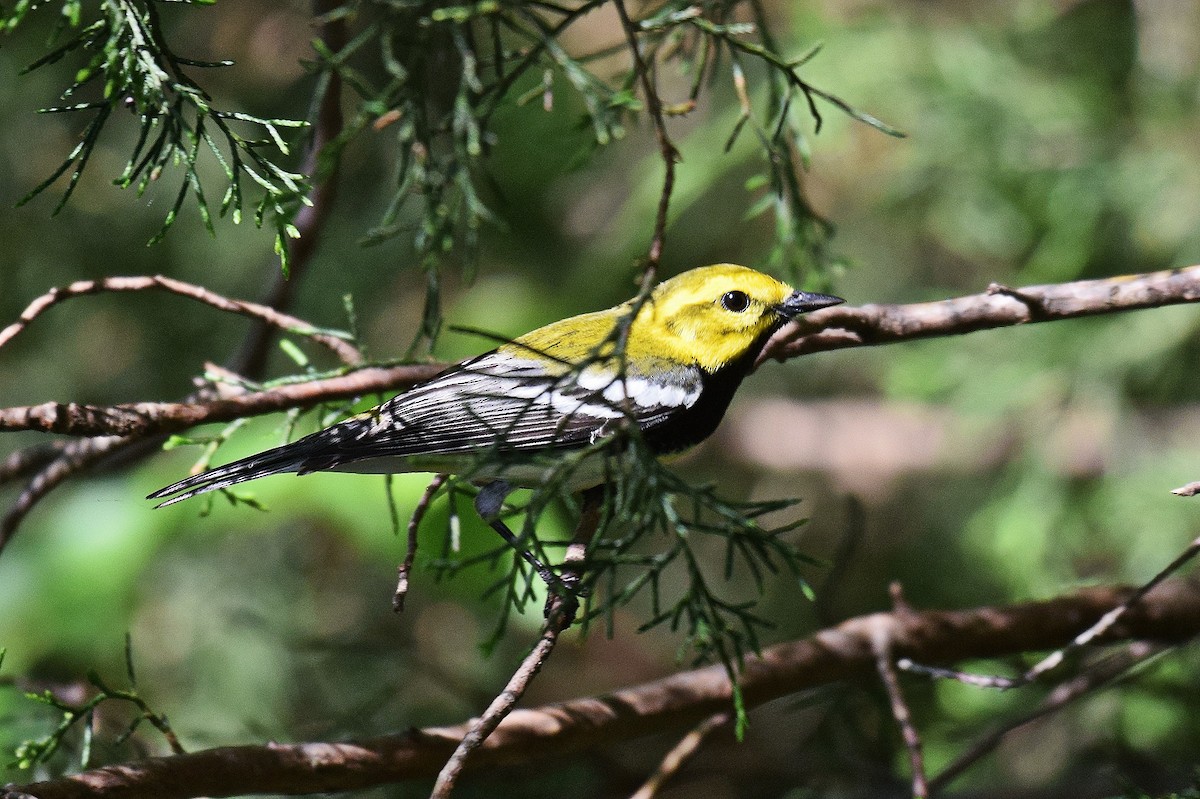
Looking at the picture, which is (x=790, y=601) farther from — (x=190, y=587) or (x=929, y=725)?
(x=190, y=587)

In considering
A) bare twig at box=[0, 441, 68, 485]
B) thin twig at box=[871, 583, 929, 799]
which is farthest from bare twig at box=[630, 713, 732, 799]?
bare twig at box=[0, 441, 68, 485]

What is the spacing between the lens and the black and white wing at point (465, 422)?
2.26m

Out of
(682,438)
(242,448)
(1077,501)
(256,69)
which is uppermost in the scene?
(256,69)

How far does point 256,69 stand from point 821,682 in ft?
14.2

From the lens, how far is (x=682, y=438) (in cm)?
271

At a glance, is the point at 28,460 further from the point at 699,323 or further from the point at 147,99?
the point at 699,323

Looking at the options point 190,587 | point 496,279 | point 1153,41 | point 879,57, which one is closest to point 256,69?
point 496,279

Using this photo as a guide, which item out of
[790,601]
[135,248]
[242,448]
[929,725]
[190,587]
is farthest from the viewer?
[790,601]

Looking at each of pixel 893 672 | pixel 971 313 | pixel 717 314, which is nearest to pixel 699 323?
pixel 717 314

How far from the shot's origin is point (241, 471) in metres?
2.23

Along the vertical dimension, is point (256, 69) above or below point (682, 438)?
above

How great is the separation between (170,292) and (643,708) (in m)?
1.42

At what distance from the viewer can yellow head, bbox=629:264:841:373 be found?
264 centimetres

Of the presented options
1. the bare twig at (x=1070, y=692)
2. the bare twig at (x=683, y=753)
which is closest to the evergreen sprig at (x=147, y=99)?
the bare twig at (x=683, y=753)
